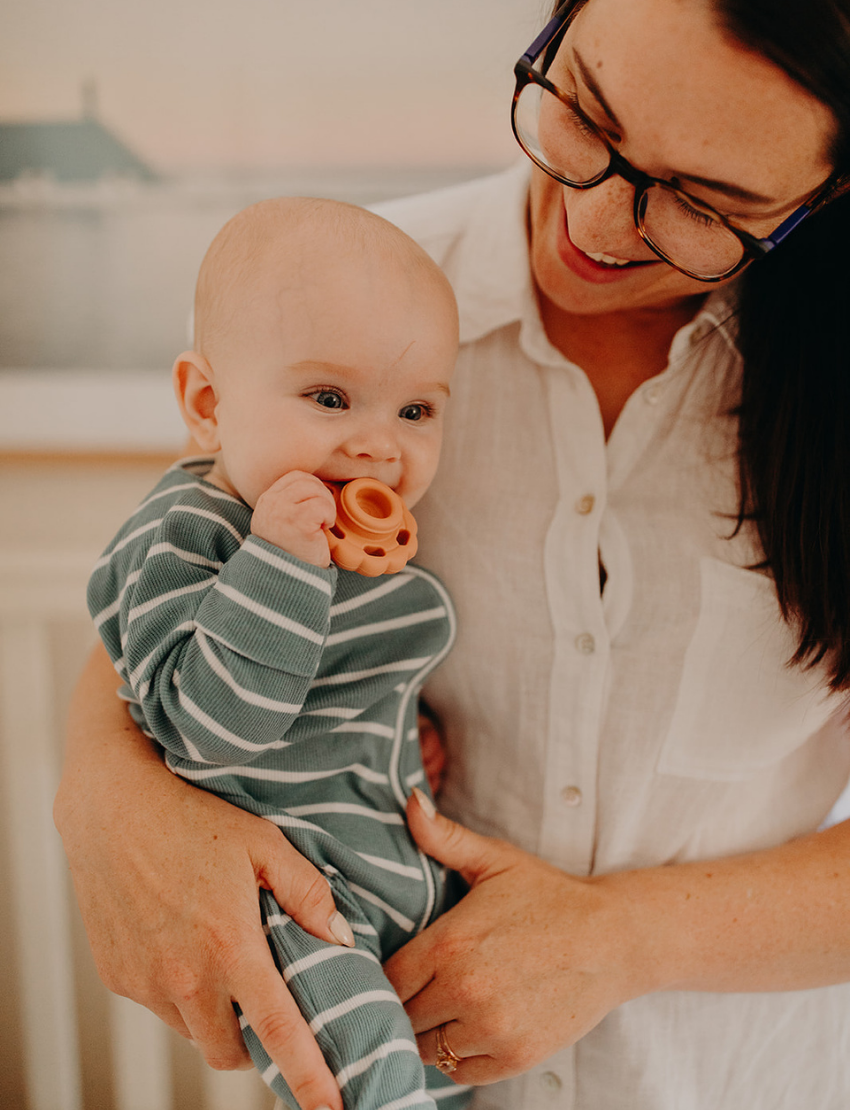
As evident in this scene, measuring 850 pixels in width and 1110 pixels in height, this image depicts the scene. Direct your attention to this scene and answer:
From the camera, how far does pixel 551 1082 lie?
86 cm

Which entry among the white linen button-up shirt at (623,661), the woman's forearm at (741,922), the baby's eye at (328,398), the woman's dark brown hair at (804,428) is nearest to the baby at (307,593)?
the baby's eye at (328,398)

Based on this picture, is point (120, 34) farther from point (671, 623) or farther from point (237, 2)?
point (671, 623)

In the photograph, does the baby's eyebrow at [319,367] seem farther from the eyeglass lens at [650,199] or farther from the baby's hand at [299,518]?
the eyeglass lens at [650,199]

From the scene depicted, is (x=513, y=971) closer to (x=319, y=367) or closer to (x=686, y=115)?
(x=319, y=367)

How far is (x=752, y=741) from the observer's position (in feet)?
2.77

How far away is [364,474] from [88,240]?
32.4 inches

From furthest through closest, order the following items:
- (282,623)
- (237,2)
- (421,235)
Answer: (237,2)
(421,235)
(282,623)

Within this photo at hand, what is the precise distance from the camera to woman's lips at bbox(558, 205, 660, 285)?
76 centimetres

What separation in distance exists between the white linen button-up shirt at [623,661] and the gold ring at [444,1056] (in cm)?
16

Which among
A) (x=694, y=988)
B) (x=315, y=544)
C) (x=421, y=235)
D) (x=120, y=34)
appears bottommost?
(x=694, y=988)

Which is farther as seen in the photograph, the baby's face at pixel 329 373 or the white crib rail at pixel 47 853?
the white crib rail at pixel 47 853

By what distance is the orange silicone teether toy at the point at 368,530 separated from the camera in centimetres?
64

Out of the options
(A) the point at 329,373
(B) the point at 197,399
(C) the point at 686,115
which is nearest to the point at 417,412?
(A) the point at 329,373

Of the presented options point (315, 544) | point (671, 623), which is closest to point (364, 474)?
point (315, 544)
